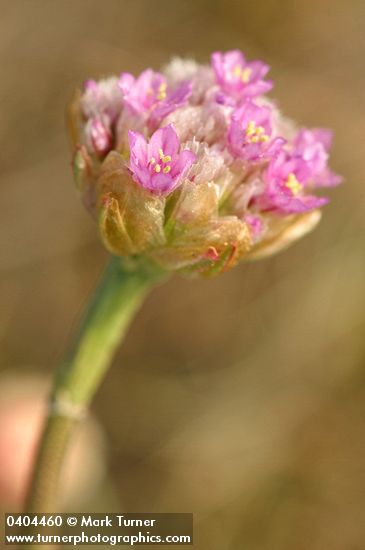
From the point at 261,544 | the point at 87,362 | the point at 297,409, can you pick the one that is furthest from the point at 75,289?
the point at 87,362

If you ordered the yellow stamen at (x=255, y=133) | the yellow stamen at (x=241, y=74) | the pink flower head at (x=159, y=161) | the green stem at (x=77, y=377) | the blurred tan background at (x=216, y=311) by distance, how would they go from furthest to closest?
the blurred tan background at (x=216, y=311) → the green stem at (x=77, y=377) → the yellow stamen at (x=241, y=74) → the yellow stamen at (x=255, y=133) → the pink flower head at (x=159, y=161)

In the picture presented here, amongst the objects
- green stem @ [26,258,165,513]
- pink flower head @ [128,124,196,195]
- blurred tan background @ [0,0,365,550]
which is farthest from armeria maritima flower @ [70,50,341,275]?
blurred tan background @ [0,0,365,550]

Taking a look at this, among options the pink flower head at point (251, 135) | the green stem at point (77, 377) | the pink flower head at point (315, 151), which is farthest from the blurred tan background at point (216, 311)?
the pink flower head at point (251, 135)

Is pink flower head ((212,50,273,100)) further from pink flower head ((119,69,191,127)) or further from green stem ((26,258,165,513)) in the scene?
green stem ((26,258,165,513))

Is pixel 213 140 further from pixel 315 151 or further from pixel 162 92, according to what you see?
pixel 315 151

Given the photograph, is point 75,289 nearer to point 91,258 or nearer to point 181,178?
point 91,258

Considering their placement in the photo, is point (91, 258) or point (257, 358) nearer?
point (257, 358)

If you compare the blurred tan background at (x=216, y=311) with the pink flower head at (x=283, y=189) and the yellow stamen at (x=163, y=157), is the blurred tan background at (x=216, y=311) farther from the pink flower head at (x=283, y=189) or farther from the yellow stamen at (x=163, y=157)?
the yellow stamen at (x=163, y=157)

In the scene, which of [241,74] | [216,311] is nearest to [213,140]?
[241,74]
